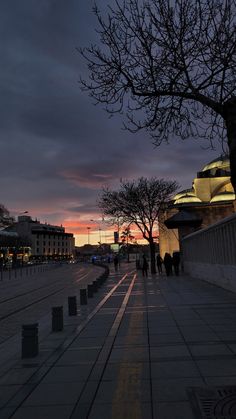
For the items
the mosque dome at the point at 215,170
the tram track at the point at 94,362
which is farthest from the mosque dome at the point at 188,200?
the tram track at the point at 94,362

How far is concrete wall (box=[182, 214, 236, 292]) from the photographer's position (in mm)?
20016

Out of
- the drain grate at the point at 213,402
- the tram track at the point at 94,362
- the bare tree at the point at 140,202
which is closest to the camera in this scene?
the drain grate at the point at 213,402

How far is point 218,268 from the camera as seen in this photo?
23312 millimetres

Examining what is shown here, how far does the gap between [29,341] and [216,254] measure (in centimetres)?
1658

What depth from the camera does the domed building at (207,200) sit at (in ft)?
244

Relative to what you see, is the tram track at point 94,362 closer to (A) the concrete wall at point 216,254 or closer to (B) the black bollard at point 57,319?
(B) the black bollard at point 57,319

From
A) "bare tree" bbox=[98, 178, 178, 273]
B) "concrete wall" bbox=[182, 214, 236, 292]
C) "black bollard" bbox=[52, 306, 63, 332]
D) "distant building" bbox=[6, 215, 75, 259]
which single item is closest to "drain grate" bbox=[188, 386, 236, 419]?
"black bollard" bbox=[52, 306, 63, 332]

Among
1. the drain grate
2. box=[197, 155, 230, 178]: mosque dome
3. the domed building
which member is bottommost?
the drain grate

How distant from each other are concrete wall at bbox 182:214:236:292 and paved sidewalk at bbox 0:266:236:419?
7.24m

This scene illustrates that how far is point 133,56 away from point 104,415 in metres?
6.59

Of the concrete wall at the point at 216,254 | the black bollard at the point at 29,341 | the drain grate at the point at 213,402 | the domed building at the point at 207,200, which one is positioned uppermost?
the domed building at the point at 207,200

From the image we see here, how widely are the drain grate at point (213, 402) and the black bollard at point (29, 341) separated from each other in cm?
348

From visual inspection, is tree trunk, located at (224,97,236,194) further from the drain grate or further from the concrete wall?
the concrete wall

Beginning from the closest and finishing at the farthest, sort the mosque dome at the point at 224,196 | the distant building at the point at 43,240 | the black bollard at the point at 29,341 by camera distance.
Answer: the black bollard at the point at 29,341 → the mosque dome at the point at 224,196 → the distant building at the point at 43,240
